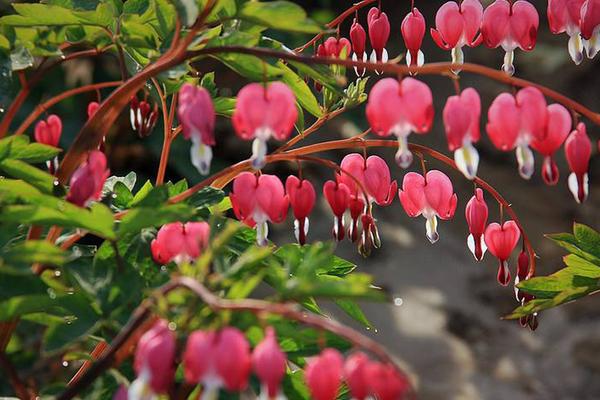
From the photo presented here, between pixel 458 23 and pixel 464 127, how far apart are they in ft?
1.32

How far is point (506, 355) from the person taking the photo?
3557 millimetres

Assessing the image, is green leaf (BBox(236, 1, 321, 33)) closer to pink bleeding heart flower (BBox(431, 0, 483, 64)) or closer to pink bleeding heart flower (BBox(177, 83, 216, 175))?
pink bleeding heart flower (BBox(177, 83, 216, 175))

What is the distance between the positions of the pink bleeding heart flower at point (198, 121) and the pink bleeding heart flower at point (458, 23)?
0.50 meters

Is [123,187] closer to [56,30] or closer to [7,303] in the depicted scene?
[56,30]

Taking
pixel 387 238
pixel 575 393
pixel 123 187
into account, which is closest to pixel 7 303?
pixel 123 187

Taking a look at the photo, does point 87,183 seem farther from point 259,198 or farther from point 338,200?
point 338,200

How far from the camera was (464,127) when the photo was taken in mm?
991

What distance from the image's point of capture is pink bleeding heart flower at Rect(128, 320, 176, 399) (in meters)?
0.77

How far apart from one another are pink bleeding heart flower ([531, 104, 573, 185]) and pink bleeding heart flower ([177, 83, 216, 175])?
33cm

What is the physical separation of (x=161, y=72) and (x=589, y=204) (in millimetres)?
3439

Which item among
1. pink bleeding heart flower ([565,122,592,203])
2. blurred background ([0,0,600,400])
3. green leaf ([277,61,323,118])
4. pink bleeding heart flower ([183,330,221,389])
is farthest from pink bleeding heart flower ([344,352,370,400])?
blurred background ([0,0,600,400])

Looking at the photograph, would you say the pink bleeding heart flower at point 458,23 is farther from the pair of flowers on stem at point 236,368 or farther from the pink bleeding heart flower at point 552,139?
the pair of flowers on stem at point 236,368

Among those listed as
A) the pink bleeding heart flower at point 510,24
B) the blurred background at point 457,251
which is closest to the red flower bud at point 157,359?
the pink bleeding heart flower at point 510,24

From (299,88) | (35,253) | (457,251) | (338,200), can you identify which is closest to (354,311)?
(338,200)
